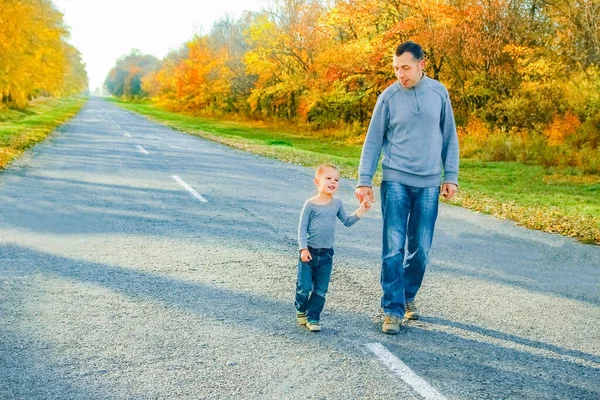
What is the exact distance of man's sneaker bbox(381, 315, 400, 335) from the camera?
4.16m

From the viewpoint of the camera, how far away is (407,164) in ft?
14.1

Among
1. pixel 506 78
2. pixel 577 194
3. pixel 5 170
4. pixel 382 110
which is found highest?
pixel 506 78

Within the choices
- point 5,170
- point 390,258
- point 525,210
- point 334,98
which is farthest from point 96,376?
point 334,98

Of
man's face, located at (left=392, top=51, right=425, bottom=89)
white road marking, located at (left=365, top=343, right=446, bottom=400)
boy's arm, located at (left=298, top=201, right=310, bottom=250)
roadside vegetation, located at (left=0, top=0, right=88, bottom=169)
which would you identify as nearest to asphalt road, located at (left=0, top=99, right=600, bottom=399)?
white road marking, located at (left=365, top=343, right=446, bottom=400)

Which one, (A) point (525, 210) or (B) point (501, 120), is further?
(B) point (501, 120)

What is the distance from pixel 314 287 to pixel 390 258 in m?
0.63

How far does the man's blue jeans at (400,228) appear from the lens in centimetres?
435

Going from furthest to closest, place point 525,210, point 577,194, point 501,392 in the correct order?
point 577,194 → point 525,210 → point 501,392

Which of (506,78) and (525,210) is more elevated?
(506,78)

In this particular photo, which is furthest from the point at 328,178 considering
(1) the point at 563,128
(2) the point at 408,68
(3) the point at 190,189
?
(1) the point at 563,128

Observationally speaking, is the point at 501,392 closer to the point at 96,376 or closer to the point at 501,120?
the point at 96,376

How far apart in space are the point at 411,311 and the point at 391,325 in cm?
43

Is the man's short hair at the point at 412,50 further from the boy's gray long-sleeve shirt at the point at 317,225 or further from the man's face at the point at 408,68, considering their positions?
the boy's gray long-sleeve shirt at the point at 317,225

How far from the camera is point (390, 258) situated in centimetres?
438
